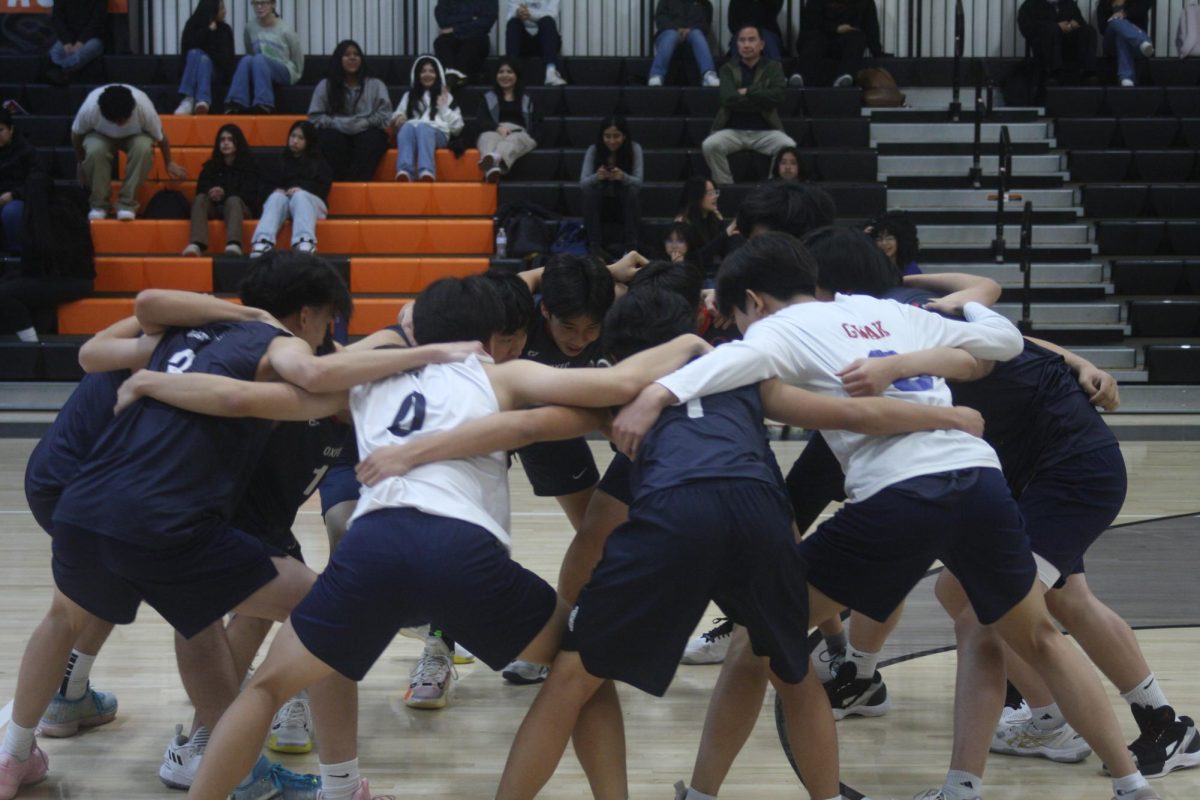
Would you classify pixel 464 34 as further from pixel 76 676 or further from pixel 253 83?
pixel 76 676

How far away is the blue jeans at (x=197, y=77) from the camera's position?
11.9m

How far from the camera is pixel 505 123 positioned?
452 inches

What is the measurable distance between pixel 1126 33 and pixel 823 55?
287 centimetres

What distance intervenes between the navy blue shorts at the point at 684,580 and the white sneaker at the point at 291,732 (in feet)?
4.04

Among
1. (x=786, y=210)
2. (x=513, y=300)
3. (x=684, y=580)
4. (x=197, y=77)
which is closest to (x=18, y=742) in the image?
(x=513, y=300)

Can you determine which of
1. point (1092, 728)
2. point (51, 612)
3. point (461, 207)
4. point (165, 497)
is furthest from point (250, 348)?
point (461, 207)

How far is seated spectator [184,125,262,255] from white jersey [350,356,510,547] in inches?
321

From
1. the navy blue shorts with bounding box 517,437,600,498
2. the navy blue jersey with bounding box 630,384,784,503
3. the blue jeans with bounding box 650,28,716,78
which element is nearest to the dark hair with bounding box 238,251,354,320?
the navy blue jersey with bounding box 630,384,784,503

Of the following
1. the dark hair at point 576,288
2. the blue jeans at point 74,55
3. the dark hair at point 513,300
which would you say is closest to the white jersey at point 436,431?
the dark hair at point 513,300

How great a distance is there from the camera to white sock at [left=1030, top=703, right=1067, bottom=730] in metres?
3.68

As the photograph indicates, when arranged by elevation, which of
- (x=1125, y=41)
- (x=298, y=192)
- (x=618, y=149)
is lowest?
(x=298, y=192)

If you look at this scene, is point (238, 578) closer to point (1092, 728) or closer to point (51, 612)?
point (51, 612)

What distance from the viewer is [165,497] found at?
9.74 ft

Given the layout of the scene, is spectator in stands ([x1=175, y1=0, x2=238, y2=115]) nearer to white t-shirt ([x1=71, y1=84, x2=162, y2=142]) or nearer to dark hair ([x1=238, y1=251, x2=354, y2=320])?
white t-shirt ([x1=71, y1=84, x2=162, y2=142])
